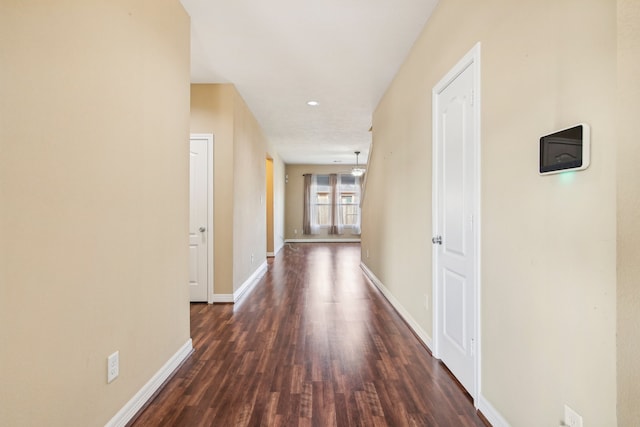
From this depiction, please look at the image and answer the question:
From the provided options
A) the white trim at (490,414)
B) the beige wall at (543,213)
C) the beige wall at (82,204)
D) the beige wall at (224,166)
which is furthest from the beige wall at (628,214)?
the beige wall at (224,166)

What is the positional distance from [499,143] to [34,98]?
6.51 feet

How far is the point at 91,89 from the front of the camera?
1.39 m

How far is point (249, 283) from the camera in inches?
182

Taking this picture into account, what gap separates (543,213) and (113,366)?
2.12 meters

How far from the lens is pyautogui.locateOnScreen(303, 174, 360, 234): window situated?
429 inches

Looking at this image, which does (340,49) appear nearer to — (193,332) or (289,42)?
(289,42)

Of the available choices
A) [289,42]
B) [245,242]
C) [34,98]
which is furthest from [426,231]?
[245,242]

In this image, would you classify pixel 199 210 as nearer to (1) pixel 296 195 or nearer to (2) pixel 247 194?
(2) pixel 247 194

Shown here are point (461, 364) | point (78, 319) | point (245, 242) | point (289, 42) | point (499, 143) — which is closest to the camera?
point (78, 319)

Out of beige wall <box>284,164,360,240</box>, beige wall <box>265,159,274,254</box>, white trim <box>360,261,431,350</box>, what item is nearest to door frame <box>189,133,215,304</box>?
white trim <box>360,261,431,350</box>

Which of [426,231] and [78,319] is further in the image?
[426,231]

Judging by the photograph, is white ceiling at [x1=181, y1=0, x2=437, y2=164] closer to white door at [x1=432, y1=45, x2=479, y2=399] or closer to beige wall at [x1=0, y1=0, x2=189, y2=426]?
beige wall at [x1=0, y1=0, x2=189, y2=426]

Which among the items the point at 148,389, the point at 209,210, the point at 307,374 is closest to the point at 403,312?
the point at 307,374

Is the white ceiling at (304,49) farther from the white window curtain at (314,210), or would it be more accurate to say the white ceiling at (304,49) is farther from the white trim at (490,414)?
the white window curtain at (314,210)
